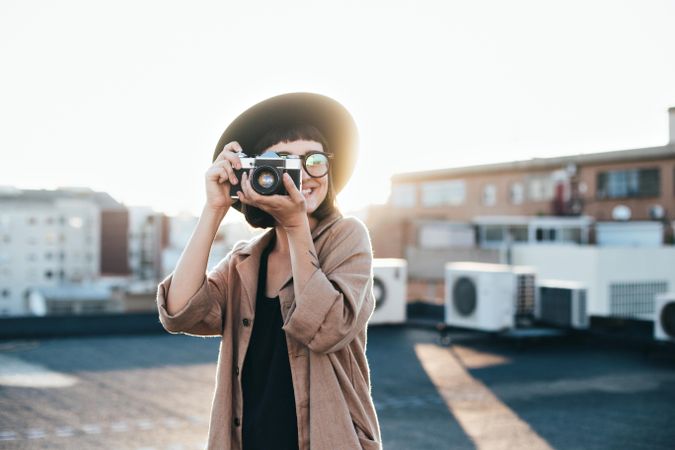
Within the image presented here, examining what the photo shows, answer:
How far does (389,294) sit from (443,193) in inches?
1203

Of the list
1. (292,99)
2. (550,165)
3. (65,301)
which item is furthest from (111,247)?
(292,99)

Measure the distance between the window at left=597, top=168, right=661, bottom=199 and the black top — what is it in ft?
107

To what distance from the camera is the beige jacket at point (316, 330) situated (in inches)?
55.9

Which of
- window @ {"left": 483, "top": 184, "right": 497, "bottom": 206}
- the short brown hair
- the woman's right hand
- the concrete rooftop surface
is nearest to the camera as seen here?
the woman's right hand

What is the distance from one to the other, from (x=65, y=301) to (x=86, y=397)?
46847 mm

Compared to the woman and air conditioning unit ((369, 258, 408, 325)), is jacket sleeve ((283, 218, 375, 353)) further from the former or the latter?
air conditioning unit ((369, 258, 408, 325))

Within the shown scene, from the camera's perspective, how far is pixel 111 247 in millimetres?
61281

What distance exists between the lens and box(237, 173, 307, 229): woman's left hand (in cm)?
142

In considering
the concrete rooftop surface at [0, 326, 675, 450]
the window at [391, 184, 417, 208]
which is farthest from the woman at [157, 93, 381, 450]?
Answer: the window at [391, 184, 417, 208]

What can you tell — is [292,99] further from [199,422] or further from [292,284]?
[199,422]

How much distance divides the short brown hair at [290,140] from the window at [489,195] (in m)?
37.5

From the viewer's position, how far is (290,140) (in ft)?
5.47

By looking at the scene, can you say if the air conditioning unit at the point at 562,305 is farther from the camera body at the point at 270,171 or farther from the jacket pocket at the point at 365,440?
the camera body at the point at 270,171

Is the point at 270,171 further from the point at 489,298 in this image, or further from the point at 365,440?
the point at 489,298
